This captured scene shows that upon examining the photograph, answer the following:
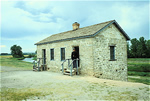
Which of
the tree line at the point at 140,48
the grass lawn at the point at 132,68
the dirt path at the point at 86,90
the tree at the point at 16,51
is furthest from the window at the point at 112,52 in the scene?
the tree at the point at 16,51

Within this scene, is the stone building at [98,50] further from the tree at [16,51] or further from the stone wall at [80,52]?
the tree at [16,51]

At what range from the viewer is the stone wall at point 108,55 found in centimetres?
1066

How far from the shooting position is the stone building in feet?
34.7

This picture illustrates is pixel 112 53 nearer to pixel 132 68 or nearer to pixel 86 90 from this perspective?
pixel 86 90

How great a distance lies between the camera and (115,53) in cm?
1232

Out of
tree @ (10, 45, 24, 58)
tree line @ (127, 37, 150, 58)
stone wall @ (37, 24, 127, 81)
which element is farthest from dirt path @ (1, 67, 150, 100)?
tree @ (10, 45, 24, 58)

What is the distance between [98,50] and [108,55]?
1.50 m

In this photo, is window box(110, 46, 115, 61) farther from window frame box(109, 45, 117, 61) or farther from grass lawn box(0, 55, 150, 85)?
→ grass lawn box(0, 55, 150, 85)

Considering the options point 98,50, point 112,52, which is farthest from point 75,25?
point 98,50

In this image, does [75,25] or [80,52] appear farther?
[75,25]

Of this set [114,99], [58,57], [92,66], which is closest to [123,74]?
[92,66]

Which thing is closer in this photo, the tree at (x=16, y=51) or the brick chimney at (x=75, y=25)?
the brick chimney at (x=75, y=25)

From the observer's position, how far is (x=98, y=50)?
35.3 ft

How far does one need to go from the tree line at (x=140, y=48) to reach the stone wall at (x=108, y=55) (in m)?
38.1
